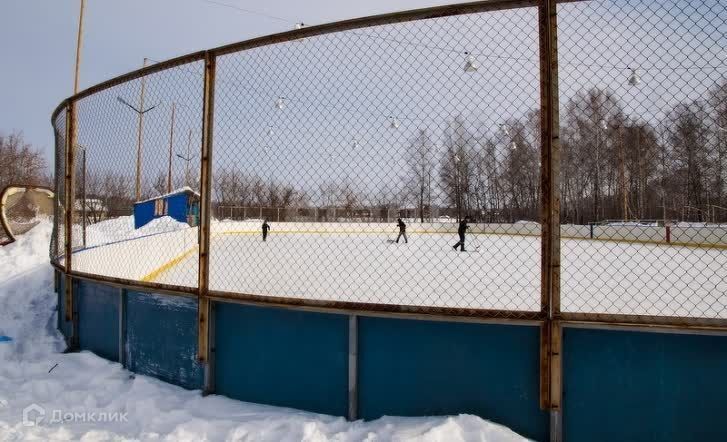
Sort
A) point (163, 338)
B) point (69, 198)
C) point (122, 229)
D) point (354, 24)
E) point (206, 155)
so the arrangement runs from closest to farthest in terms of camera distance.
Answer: point (354, 24) → point (206, 155) → point (163, 338) → point (69, 198) → point (122, 229)

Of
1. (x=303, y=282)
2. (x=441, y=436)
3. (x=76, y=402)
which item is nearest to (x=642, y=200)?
(x=441, y=436)

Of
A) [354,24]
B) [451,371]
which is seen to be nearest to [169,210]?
[354,24]

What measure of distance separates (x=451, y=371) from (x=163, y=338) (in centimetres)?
212

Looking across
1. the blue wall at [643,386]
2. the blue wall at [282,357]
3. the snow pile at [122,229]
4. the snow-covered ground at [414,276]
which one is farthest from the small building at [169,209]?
the blue wall at [643,386]

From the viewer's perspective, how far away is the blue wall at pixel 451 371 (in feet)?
7.30

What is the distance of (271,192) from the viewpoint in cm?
351

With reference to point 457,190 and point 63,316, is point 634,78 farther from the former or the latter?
point 63,316

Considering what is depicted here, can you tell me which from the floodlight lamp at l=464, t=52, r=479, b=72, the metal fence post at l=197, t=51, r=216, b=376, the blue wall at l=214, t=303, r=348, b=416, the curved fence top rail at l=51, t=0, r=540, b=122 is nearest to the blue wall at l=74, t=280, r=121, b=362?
the metal fence post at l=197, t=51, r=216, b=376

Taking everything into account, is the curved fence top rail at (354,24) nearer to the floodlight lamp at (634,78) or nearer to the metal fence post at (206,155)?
the metal fence post at (206,155)

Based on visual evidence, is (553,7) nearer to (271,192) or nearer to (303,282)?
(271,192)

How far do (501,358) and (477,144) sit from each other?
122 centimetres

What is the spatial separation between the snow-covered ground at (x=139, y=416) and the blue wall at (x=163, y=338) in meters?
0.10

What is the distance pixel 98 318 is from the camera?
12.0ft

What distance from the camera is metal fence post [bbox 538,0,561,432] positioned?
2123mm
